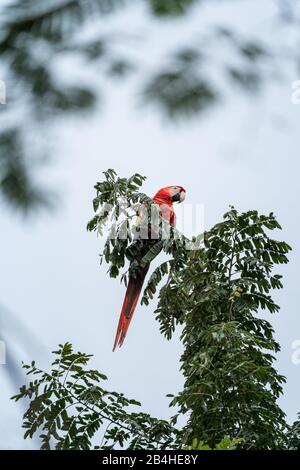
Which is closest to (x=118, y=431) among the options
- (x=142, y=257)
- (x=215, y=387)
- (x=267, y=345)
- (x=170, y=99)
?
(x=215, y=387)

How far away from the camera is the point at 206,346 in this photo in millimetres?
3725

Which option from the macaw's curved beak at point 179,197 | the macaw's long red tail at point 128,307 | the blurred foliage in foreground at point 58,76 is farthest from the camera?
the macaw's curved beak at point 179,197

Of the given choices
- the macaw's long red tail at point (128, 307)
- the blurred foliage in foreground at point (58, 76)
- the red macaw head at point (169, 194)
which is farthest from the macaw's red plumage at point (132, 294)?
the blurred foliage in foreground at point (58, 76)

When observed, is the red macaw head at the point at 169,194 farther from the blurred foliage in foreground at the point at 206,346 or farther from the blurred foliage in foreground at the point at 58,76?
the blurred foliage in foreground at the point at 58,76

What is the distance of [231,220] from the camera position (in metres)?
4.15

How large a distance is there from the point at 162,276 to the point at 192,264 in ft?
0.87

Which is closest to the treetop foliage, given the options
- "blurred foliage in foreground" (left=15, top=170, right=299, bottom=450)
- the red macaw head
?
"blurred foliage in foreground" (left=15, top=170, right=299, bottom=450)

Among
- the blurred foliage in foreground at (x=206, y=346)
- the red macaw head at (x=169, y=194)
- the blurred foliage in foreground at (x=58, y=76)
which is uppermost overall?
the red macaw head at (x=169, y=194)

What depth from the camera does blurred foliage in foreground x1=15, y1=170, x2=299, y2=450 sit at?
3436 mm

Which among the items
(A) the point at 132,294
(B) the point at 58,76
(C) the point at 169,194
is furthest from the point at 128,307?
(B) the point at 58,76

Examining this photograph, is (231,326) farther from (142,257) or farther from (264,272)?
(142,257)

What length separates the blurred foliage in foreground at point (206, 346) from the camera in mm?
3436

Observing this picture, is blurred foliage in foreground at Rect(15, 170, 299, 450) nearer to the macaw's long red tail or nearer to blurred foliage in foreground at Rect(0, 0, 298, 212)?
the macaw's long red tail

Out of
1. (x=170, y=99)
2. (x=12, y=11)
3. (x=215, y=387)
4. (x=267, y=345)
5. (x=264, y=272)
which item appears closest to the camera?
(x=12, y=11)
